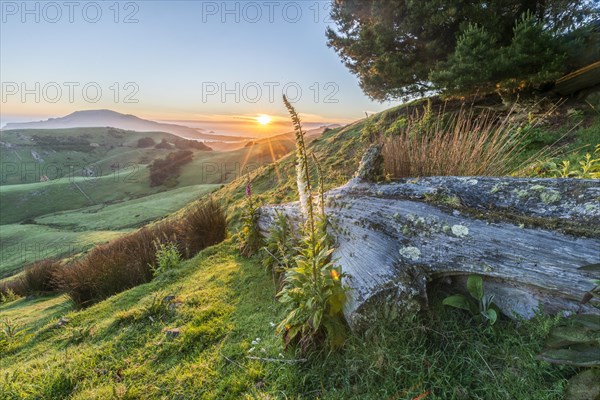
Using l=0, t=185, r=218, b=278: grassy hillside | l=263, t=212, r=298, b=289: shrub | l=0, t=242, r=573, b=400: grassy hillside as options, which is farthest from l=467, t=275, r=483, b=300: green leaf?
l=0, t=185, r=218, b=278: grassy hillside

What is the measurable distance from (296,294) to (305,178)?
1.16m

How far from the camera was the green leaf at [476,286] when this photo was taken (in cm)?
242

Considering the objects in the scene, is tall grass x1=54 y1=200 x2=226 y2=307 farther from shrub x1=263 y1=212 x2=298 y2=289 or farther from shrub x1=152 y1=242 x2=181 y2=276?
shrub x1=263 y1=212 x2=298 y2=289

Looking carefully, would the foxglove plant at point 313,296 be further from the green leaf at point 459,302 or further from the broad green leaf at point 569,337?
the broad green leaf at point 569,337

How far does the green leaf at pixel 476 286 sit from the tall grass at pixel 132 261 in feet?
21.1

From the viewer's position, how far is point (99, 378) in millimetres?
3279

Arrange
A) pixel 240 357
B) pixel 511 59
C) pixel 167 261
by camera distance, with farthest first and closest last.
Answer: pixel 511 59
pixel 167 261
pixel 240 357

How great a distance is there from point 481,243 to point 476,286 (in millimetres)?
376

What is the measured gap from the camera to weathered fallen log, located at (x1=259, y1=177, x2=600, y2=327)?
218cm

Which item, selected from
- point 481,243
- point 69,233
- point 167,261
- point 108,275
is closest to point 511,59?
point 481,243

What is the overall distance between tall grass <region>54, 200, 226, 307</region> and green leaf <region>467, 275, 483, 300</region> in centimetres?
642

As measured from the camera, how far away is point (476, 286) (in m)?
2.44

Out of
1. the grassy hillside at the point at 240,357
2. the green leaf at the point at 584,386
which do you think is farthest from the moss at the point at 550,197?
the green leaf at the point at 584,386

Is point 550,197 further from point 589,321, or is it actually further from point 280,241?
point 280,241
